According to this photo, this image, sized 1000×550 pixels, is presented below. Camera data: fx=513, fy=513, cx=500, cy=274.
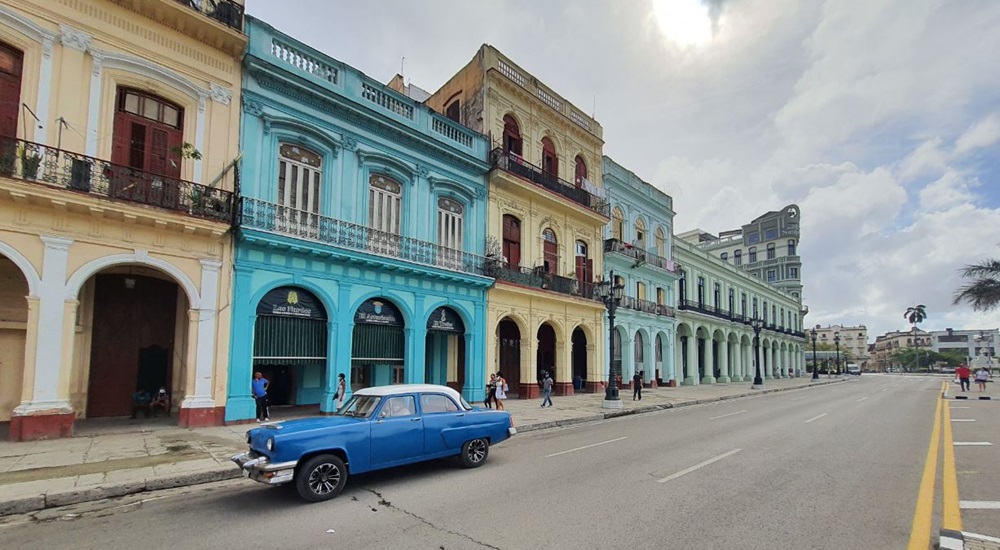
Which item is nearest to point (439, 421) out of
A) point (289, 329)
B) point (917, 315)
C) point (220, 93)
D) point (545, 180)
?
point (289, 329)

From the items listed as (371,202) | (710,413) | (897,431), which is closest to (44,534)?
(371,202)

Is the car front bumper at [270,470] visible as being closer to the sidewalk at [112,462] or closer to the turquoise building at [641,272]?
the sidewalk at [112,462]

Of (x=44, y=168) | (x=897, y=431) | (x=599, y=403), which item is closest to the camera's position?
(x=44, y=168)

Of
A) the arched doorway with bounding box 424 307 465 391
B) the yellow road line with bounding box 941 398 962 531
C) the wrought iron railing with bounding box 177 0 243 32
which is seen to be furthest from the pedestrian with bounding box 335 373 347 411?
the yellow road line with bounding box 941 398 962 531

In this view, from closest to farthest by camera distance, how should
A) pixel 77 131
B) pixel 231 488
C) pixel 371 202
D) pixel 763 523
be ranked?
pixel 763 523 < pixel 231 488 < pixel 77 131 < pixel 371 202

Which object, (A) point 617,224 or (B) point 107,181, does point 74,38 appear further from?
(A) point 617,224

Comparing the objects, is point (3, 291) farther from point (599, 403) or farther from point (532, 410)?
point (599, 403)

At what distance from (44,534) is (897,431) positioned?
1719 centimetres

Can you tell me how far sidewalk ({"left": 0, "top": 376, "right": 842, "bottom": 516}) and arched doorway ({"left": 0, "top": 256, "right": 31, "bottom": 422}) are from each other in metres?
1.64

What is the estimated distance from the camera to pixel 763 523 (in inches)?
229

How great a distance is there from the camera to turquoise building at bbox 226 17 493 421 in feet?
47.7

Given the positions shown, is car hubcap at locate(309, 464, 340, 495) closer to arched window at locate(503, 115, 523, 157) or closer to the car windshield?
Answer: the car windshield

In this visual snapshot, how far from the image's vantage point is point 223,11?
14109 millimetres

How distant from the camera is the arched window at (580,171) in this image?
27328mm
